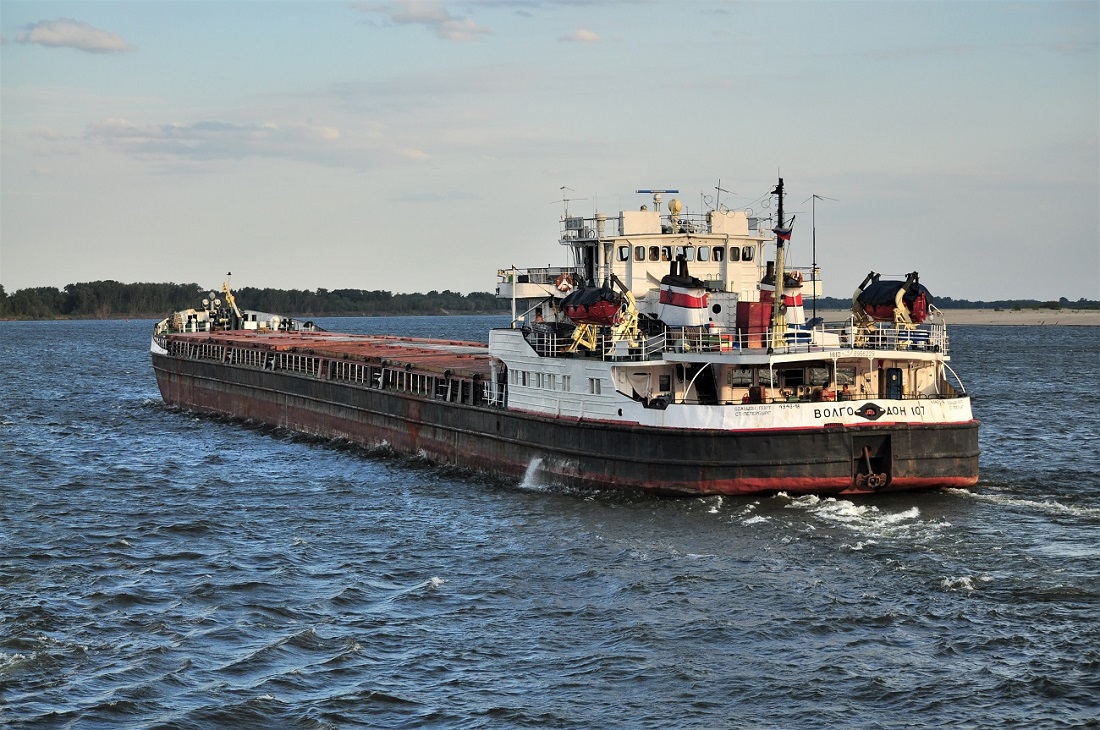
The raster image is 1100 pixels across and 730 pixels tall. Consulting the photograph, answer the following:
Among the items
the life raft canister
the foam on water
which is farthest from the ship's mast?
the life raft canister

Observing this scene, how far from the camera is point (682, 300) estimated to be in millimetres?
34031

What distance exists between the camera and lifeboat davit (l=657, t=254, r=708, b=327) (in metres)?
33.8

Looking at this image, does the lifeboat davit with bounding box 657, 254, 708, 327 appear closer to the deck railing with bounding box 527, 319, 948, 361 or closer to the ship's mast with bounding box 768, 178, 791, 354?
the deck railing with bounding box 527, 319, 948, 361

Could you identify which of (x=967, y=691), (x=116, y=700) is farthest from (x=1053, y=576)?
(x=116, y=700)

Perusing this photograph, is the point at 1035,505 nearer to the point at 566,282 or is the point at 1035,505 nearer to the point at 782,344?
the point at 782,344

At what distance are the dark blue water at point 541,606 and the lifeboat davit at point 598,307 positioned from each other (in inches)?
192

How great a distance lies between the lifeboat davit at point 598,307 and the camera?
3341cm

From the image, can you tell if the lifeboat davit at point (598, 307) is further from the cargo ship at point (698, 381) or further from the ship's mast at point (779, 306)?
the ship's mast at point (779, 306)

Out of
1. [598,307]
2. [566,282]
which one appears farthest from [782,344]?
[566,282]

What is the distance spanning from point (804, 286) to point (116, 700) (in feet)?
77.2

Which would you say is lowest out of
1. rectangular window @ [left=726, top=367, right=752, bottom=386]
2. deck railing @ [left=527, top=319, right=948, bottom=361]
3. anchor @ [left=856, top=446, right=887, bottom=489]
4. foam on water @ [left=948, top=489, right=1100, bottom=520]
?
foam on water @ [left=948, top=489, right=1100, bottom=520]

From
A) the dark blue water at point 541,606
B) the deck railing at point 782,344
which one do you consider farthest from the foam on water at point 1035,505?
the deck railing at point 782,344

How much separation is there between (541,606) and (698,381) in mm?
11853

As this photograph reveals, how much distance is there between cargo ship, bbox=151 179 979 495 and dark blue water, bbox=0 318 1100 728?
101 centimetres
